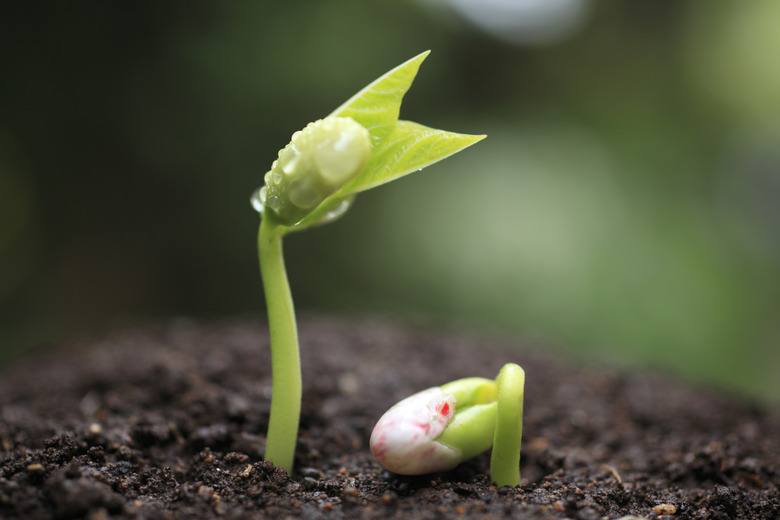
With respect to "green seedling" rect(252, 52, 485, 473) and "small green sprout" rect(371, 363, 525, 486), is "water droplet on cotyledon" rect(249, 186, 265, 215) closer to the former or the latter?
"green seedling" rect(252, 52, 485, 473)

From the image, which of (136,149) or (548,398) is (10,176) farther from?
(548,398)

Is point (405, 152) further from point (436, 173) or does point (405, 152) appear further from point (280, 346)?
point (436, 173)

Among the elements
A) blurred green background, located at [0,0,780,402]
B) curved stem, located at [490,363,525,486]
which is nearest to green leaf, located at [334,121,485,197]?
curved stem, located at [490,363,525,486]

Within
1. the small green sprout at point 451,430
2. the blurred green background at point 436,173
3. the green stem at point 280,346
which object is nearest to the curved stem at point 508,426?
the small green sprout at point 451,430

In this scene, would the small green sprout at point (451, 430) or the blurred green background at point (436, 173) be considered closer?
the small green sprout at point (451, 430)

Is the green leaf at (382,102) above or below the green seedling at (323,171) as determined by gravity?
above

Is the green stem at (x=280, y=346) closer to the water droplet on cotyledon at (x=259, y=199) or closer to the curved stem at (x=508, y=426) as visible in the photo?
the water droplet on cotyledon at (x=259, y=199)
